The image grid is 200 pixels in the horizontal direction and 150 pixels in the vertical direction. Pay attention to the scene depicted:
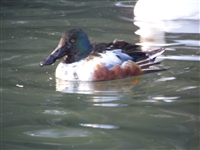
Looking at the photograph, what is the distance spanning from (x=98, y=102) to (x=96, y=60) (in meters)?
1.06

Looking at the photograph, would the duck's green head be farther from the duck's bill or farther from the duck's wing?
the duck's wing

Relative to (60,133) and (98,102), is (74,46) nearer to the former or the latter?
(98,102)

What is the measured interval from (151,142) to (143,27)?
5.92 meters

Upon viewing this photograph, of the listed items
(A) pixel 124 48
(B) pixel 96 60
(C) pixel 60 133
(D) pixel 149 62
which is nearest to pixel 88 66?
(B) pixel 96 60

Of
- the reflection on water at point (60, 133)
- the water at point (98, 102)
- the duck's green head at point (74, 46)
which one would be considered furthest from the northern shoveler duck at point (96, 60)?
the reflection on water at point (60, 133)

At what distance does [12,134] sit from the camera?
6.25 metres

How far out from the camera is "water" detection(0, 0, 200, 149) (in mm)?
6059

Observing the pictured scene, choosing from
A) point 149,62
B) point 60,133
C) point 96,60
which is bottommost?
point 60,133

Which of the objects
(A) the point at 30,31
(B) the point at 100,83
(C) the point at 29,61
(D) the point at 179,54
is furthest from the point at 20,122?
(A) the point at 30,31

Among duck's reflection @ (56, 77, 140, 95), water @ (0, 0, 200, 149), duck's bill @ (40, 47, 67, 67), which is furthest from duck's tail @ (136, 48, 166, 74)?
duck's bill @ (40, 47, 67, 67)

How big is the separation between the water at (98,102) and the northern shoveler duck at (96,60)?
0.13 meters

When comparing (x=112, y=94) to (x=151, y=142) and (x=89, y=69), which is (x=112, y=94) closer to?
(x=89, y=69)

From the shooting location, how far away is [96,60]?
26.8 feet

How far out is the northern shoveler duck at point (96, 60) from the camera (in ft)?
26.8
